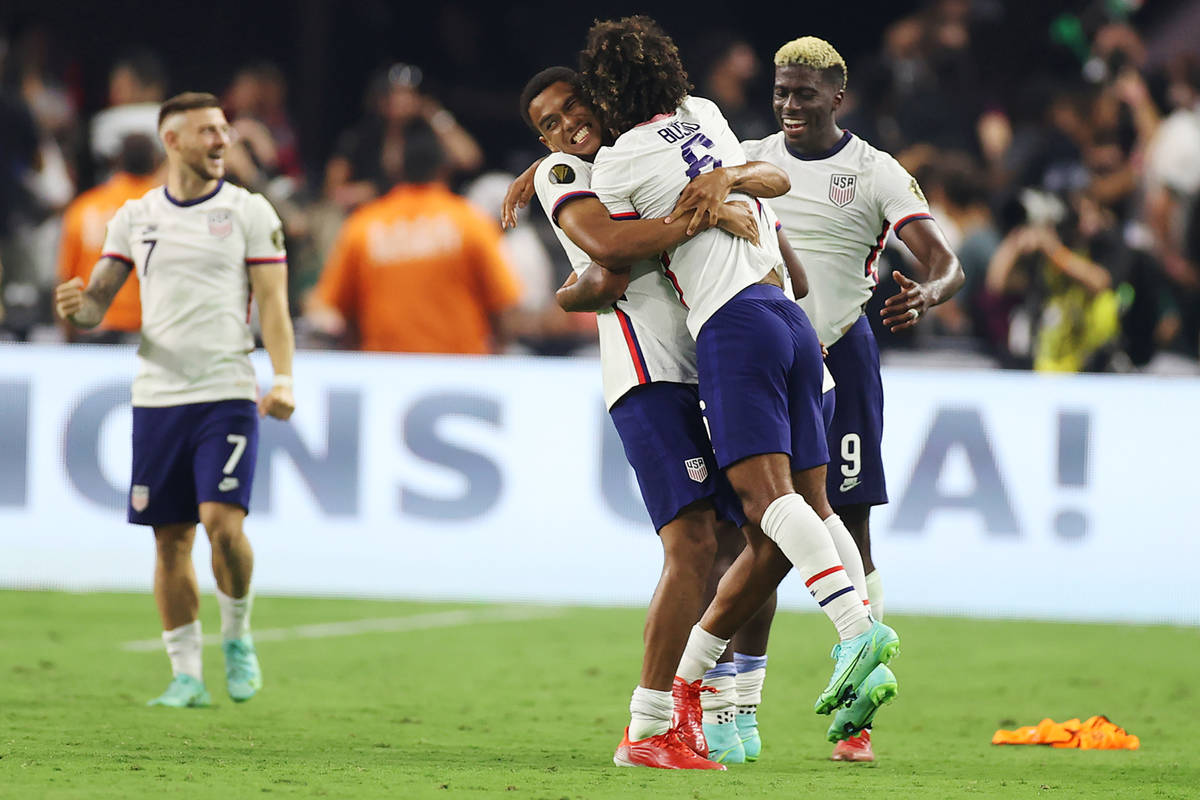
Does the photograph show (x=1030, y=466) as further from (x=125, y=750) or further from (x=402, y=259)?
(x=125, y=750)

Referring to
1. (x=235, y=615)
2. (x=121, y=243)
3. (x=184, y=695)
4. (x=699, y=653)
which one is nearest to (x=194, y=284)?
(x=121, y=243)

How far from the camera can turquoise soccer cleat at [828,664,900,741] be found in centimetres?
493

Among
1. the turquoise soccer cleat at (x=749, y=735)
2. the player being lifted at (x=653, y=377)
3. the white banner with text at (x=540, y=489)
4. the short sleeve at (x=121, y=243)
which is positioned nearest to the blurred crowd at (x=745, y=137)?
the white banner with text at (x=540, y=489)

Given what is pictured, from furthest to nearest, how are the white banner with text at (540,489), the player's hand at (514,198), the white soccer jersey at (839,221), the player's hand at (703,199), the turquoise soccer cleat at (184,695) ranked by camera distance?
the white banner with text at (540,489)
the turquoise soccer cleat at (184,695)
the white soccer jersey at (839,221)
the player's hand at (514,198)
the player's hand at (703,199)

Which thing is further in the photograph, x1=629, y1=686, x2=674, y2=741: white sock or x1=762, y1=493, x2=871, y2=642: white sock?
x1=629, y1=686, x2=674, y2=741: white sock

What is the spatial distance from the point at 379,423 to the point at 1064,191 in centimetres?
545

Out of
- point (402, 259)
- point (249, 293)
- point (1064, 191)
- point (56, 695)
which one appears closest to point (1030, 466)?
point (1064, 191)

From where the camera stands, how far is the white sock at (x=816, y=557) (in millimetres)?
5066

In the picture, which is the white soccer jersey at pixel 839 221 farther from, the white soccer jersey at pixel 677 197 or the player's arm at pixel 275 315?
the player's arm at pixel 275 315

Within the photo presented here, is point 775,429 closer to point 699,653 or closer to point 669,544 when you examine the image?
point 669,544

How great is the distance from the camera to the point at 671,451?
5.35 metres

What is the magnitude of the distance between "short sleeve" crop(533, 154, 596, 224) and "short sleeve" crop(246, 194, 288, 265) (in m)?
2.14

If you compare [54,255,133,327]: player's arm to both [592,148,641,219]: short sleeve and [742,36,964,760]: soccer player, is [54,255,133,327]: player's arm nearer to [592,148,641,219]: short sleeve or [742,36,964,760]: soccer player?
[592,148,641,219]: short sleeve

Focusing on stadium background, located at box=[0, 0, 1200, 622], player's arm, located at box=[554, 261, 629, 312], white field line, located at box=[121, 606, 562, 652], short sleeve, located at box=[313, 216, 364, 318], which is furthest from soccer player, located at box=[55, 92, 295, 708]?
short sleeve, located at box=[313, 216, 364, 318]
